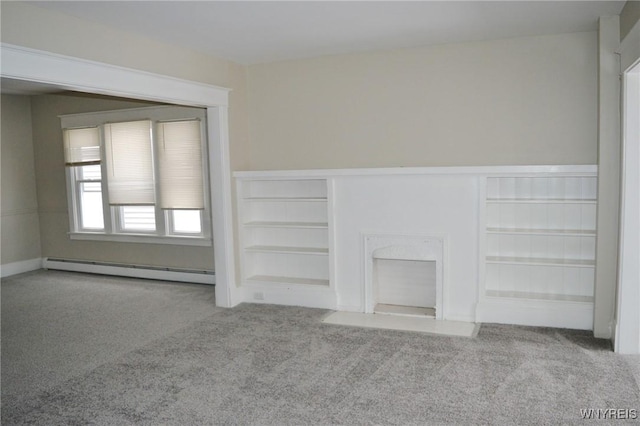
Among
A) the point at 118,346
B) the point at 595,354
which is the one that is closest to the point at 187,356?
the point at 118,346

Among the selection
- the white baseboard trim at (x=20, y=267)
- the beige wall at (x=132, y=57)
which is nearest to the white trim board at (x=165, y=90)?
the beige wall at (x=132, y=57)

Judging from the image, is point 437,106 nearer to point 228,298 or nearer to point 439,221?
point 439,221

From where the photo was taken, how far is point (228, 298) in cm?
574

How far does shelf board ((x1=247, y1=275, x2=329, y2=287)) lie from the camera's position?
5.68m

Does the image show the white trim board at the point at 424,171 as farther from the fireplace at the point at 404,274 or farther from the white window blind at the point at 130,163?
the white window blind at the point at 130,163

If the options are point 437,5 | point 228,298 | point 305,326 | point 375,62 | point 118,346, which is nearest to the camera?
point 437,5

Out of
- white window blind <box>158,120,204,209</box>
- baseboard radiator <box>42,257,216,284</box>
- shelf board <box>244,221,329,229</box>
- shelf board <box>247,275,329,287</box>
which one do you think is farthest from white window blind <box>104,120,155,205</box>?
shelf board <box>247,275,329,287</box>

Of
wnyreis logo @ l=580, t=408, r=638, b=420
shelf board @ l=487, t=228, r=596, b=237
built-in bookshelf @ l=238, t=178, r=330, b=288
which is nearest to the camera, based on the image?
wnyreis logo @ l=580, t=408, r=638, b=420

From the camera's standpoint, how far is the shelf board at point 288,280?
568cm

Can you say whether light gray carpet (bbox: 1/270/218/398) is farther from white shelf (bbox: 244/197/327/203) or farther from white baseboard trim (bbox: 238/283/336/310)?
white shelf (bbox: 244/197/327/203)

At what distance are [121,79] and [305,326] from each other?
270cm

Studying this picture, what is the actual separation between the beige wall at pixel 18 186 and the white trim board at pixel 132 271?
46 centimetres

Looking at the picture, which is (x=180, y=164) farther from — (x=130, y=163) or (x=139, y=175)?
(x=130, y=163)

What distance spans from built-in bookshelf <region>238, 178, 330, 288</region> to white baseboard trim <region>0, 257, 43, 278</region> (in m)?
4.20
